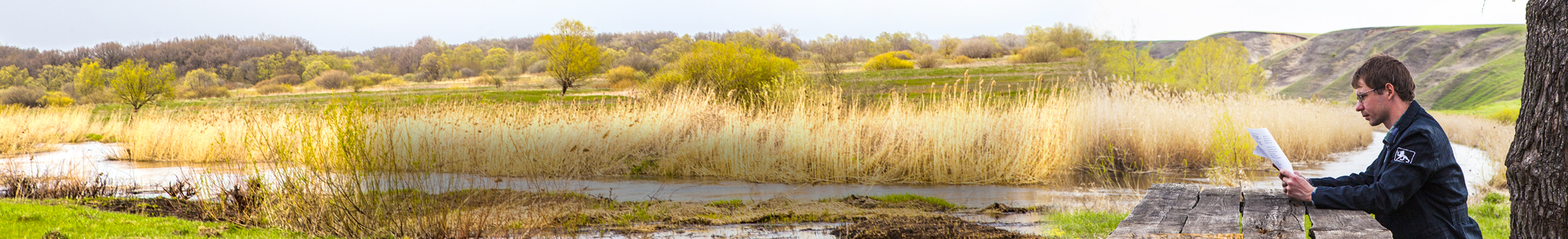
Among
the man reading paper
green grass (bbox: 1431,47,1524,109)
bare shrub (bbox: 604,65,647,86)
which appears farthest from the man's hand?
green grass (bbox: 1431,47,1524,109)

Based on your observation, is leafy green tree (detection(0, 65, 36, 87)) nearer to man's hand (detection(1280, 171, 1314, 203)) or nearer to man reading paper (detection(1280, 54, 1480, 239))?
man's hand (detection(1280, 171, 1314, 203))

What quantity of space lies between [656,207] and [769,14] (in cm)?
473

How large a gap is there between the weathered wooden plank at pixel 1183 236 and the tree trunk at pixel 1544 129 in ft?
2.92

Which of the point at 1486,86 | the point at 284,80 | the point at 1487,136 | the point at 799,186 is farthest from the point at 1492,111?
the point at 284,80

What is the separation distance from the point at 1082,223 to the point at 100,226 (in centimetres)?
518

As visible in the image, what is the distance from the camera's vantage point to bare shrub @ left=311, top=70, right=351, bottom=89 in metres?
8.39

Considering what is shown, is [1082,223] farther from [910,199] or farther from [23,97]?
[23,97]

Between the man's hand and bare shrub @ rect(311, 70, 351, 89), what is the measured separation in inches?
350

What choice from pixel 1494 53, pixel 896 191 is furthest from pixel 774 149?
pixel 1494 53

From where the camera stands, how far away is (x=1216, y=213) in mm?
1557

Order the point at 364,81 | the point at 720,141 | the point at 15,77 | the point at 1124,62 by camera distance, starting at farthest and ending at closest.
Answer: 1. the point at 15,77
2. the point at 364,81
3. the point at 720,141
4. the point at 1124,62

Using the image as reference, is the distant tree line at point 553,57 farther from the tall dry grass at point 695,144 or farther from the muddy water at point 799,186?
the muddy water at point 799,186

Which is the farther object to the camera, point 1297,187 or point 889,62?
point 889,62

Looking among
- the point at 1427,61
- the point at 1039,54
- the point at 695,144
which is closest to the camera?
the point at 1039,54
